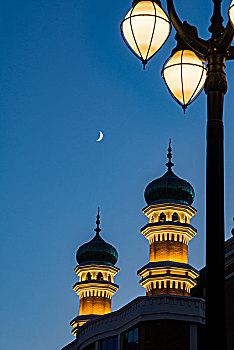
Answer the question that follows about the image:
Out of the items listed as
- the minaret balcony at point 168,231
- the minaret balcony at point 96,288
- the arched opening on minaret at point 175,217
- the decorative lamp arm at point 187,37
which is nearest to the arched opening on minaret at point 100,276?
the minaret balcony at point 96,288

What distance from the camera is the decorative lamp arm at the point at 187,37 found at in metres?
7.31

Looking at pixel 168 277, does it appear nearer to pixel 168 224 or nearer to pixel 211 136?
pixel 168 224

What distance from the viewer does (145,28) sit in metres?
7.84

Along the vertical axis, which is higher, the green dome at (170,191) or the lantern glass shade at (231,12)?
the green dome at (170,191)

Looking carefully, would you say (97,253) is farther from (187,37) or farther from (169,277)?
(187,37)

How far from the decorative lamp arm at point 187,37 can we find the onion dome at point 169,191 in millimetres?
49184

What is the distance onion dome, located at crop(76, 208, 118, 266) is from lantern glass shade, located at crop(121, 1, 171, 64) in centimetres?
5633

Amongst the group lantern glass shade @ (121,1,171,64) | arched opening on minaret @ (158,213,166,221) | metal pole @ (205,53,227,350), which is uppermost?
arched opening on minaret @ (158,213,166,221)

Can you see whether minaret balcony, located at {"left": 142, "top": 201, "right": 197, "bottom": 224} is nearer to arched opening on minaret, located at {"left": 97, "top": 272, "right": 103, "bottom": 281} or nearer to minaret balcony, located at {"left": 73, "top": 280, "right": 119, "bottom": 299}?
minaret balcony, located at {"left": 73, "top": 280, "right": 119, "bottom": 299}

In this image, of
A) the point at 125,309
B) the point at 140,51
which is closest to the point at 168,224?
the point at 125,309

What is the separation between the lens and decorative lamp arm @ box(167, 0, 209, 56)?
7.31 m

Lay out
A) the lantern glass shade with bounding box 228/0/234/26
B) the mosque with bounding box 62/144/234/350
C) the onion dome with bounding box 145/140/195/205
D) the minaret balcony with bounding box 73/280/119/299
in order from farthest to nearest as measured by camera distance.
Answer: the minaret balcony with bounding box 73/280/119/299 < the onion dome with bounding box 145/140/195/205 < the mosque with bounding box 62/144/234/350 < the lantern glass shade with bounding box 228/0/234/26


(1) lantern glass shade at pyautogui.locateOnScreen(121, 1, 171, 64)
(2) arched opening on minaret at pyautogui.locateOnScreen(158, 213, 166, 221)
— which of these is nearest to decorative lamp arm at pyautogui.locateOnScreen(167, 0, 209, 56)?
(1) lantern glass shade at pyautogui.locateOnScreen(121, 1, 171, 64)

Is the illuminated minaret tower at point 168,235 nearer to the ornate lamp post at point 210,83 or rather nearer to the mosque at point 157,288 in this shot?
the mosque at point 157,288
